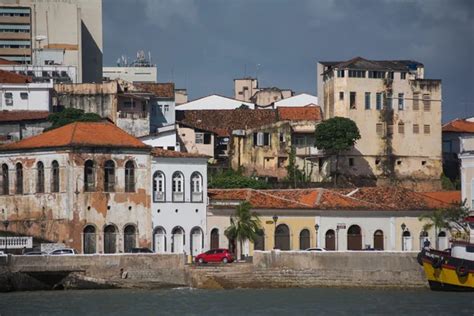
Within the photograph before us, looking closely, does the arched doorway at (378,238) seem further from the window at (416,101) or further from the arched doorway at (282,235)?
the window at (416,101)

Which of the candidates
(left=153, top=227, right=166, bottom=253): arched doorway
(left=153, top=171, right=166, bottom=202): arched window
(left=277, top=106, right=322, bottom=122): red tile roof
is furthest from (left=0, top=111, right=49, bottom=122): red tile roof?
(left=153, top=227, right=166, bottom=253): arched doorway

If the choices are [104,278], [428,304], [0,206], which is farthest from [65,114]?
[428,304]

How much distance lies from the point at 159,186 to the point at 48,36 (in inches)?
1951

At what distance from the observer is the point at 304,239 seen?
89688 millimetres

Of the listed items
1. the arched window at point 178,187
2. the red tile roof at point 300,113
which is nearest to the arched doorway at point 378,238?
the arched window at point 178,187

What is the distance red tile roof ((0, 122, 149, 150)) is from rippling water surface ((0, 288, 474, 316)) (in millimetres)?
12212

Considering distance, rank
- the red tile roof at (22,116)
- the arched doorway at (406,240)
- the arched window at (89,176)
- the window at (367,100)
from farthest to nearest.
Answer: the window at (367,100), the red tile roof at (22,116), the arched doorway at (406,240), the arched window at (89,176)

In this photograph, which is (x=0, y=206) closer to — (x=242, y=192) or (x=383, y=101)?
(x=242, y=192)

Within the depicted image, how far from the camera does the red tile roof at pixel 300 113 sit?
397 ft

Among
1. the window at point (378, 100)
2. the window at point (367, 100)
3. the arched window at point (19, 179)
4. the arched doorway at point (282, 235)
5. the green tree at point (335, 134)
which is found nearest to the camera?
the arched window at point (19, 179)

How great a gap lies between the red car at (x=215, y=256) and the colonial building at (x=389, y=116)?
116ft

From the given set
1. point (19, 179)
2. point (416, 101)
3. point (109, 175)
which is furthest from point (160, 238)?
point (416, 101)

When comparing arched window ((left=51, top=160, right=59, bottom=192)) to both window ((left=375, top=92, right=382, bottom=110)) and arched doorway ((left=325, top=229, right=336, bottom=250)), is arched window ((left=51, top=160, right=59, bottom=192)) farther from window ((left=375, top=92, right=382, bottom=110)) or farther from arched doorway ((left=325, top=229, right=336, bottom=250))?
window ((left=375, top=92, right=382, bottom=110))

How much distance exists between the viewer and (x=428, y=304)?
69.5 m
